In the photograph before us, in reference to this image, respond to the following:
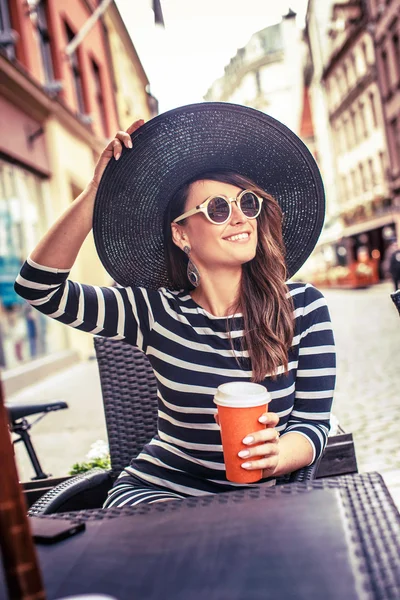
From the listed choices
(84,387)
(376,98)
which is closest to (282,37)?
(376,98)

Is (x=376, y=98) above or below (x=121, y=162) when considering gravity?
above

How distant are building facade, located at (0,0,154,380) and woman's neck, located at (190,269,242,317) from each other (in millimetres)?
7318

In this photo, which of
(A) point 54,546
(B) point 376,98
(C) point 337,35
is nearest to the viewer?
(A) point 54,546

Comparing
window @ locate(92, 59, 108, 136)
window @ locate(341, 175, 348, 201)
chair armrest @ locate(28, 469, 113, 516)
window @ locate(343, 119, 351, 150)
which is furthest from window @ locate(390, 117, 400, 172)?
chair armrest @ locate(28, 469, 113, 516)

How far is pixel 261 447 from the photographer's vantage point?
1.48m

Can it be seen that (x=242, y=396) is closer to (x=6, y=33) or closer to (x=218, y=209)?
(x=218, y=209)

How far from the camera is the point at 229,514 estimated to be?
121 centimetres

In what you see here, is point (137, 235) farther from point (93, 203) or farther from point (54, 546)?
point (54, 546)

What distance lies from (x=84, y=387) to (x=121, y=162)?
23.1 feet

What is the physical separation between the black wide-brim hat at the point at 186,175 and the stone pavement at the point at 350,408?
1.91 m

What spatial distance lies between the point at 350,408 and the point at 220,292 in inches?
159

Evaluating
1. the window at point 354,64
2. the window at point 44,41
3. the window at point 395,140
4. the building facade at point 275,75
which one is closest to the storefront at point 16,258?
the window at point 44,41

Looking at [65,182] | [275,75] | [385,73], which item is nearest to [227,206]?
[65,182]

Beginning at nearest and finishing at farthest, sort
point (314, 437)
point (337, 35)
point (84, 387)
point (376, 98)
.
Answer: point (314, 437)
point (84, 387)
point (376, 98)
point (337, 35)
